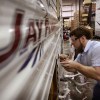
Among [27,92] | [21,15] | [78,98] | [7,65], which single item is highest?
[21,15]

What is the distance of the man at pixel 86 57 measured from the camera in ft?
8.59

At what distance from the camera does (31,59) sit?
2.60ft

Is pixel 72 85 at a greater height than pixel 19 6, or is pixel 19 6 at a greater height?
pixel 19 6

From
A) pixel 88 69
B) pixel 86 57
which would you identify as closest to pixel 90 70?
pixel 88 69

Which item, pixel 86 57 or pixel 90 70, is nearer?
pixel 90 70

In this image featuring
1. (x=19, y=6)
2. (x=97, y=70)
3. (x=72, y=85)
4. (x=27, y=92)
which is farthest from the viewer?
(x=72, y=85)

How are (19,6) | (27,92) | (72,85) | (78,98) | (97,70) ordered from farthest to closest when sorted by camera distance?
(72,85), (78,98), (97,70), (27,92), (19,6)

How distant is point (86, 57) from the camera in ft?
9.85

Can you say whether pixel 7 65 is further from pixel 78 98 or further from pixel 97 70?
pixel 78 98

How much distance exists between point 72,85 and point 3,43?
510 cm

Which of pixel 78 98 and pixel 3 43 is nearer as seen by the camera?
pixel 3 43

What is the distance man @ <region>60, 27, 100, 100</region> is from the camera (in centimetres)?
262

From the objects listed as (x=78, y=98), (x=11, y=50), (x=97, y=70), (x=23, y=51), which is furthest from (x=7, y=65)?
(x=78, y=98)

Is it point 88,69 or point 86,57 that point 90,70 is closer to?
point 88,69
